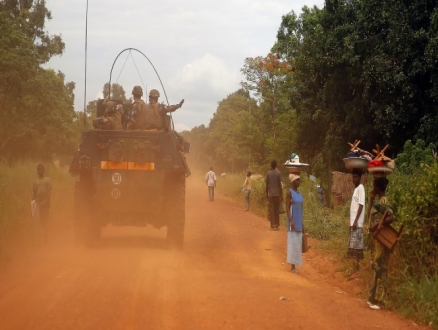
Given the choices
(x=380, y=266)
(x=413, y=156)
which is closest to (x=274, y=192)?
(x=413, y=156)

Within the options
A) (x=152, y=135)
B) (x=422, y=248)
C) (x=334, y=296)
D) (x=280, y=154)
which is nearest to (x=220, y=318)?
(x=334, y=296)

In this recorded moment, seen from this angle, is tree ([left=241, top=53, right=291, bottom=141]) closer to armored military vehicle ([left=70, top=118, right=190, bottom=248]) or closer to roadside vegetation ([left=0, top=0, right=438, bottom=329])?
roadside vegetation ([left=0, top=0, right=438, bottom=329])

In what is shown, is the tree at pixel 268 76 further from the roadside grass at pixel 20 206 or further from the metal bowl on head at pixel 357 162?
the metal bowl on head at pixel 357 162

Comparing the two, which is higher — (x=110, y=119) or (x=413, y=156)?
(x=110, y=119)

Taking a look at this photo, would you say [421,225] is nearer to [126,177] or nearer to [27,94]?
[126,177]

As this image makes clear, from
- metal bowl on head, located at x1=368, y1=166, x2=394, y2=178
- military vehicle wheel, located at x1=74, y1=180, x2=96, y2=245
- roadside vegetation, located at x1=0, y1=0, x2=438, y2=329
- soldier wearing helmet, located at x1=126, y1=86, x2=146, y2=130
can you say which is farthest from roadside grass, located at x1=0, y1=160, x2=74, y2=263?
metal bowl on head, located at x1=368, y1=166, x2=394, y2=178

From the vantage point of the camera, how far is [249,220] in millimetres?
21516

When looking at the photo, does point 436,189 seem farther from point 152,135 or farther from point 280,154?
point 280,154

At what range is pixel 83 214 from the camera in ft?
40.6

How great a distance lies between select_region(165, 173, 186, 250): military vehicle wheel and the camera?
489 inches

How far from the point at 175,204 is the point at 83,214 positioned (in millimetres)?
1852

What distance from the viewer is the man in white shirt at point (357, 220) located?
1004 cm

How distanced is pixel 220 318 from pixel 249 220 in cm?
1446

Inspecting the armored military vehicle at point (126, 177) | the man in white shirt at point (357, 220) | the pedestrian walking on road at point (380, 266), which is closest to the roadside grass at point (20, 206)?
the armored military vehicle at point (126, 177)
